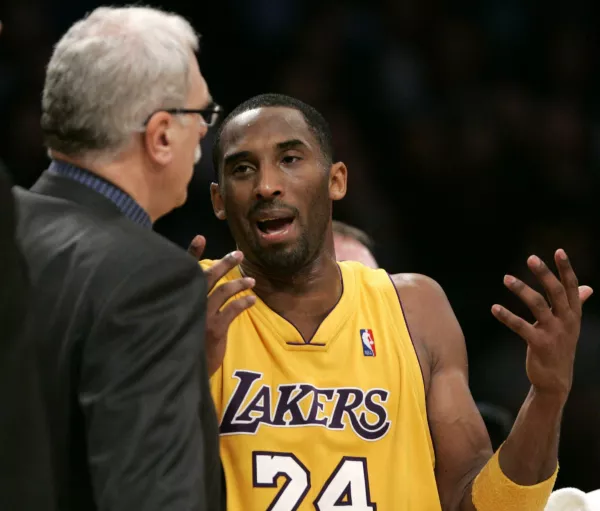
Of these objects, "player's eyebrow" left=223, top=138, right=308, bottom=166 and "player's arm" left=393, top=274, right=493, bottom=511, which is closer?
"player's arm" left=393, top=274, right=493, bottom=511

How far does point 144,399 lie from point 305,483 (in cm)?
88

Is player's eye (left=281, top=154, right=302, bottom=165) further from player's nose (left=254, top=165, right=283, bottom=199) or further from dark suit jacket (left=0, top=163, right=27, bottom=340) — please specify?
dark suit jacket (left=0, top=163, right=27, bottom=340)

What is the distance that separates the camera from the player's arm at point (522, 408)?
100.0 inches

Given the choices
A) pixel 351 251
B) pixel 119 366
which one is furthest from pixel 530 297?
pixel 351 251

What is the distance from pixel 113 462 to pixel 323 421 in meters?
0.95

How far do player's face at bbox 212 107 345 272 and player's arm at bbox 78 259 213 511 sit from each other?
3.04ft

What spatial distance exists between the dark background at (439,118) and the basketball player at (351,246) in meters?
1.36

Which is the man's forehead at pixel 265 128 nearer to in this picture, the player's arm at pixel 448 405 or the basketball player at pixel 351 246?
the player's arm at pixel 448 405

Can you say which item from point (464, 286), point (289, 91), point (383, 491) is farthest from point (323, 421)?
point (289, 91)

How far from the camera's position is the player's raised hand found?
251 centimetres

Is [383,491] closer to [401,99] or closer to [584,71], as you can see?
[401,99]

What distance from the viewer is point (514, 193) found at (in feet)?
18.3

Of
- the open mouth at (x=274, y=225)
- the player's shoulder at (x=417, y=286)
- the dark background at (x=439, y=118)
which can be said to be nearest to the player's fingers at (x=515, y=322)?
the player's shoulder at (x=417, y=286)

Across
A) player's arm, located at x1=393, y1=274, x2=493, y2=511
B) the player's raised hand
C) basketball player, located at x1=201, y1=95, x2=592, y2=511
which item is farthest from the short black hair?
the player's raised hand
